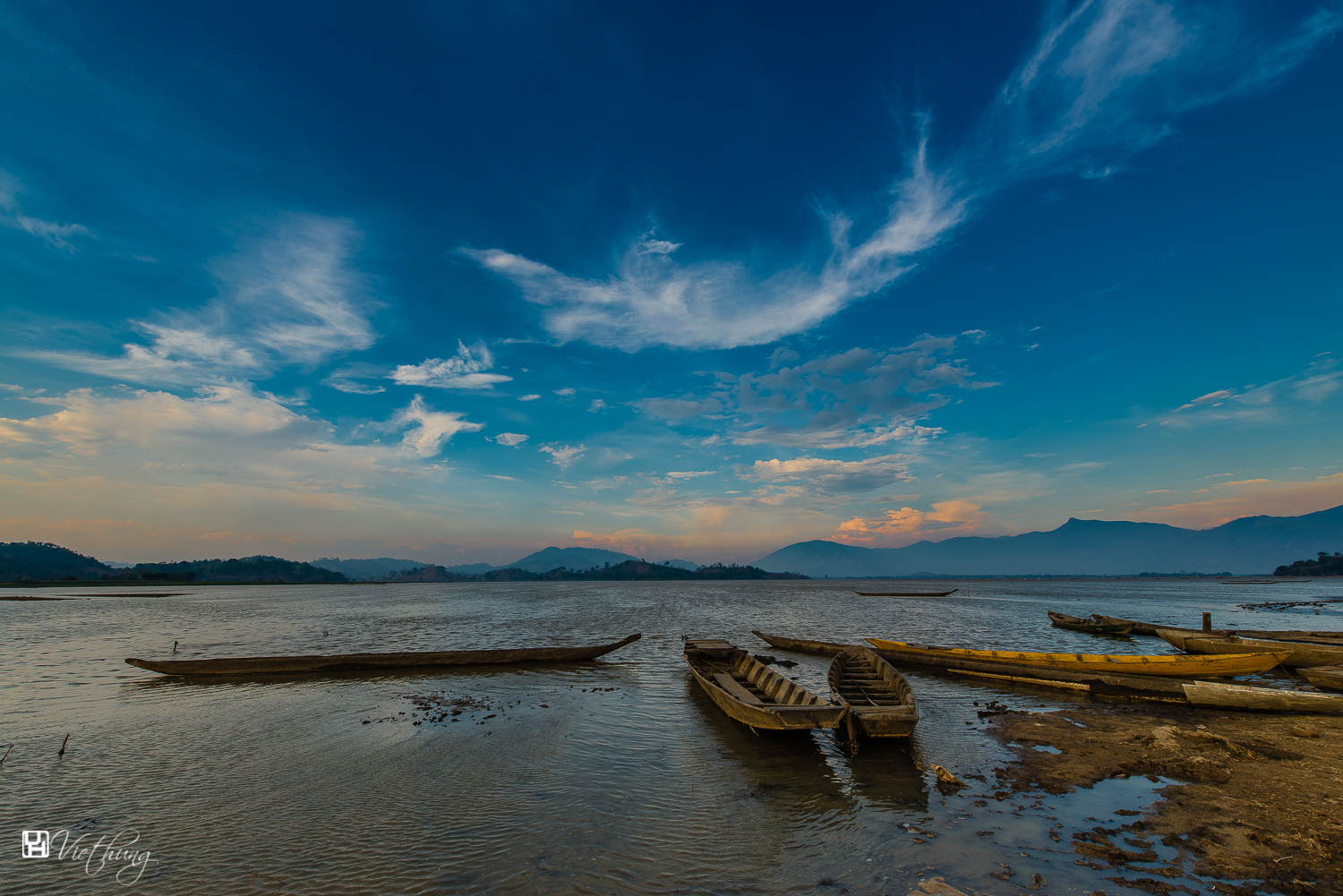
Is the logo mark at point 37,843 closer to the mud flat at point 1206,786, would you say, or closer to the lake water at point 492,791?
the lake water at point 492,791

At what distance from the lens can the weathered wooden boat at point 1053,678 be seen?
16750 millimetres

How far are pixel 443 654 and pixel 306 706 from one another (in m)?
7.09

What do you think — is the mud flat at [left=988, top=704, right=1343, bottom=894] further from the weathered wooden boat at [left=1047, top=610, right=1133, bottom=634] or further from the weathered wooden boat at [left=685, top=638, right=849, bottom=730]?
the weathered wooden boat at [left=1047, top=610, right=1133, bottom=634]

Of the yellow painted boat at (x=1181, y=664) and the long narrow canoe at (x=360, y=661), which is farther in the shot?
the long narrow canoe at (x=360, y=661)

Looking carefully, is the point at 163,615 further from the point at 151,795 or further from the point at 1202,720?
the point at 1202,720

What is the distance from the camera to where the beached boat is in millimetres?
19750

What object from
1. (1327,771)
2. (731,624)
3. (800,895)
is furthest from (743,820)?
(731,624)

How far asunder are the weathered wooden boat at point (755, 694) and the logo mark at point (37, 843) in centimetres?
1317

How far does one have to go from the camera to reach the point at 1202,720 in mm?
14711

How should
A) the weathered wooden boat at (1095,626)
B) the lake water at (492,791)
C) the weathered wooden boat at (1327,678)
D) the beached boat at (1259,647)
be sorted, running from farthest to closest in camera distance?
the weathered wooden boat at (1095,626) → the beached boat at (1259,647) → the weathered wooden boat at (1327,678) → the lake water at (492,791)

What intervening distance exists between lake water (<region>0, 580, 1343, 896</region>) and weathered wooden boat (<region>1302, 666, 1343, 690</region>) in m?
7.57

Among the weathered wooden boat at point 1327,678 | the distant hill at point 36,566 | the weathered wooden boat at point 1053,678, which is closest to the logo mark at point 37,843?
the weathered wooden boat at point 1053,678

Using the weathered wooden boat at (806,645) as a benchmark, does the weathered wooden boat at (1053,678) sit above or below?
above

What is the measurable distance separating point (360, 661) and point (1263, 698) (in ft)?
106
